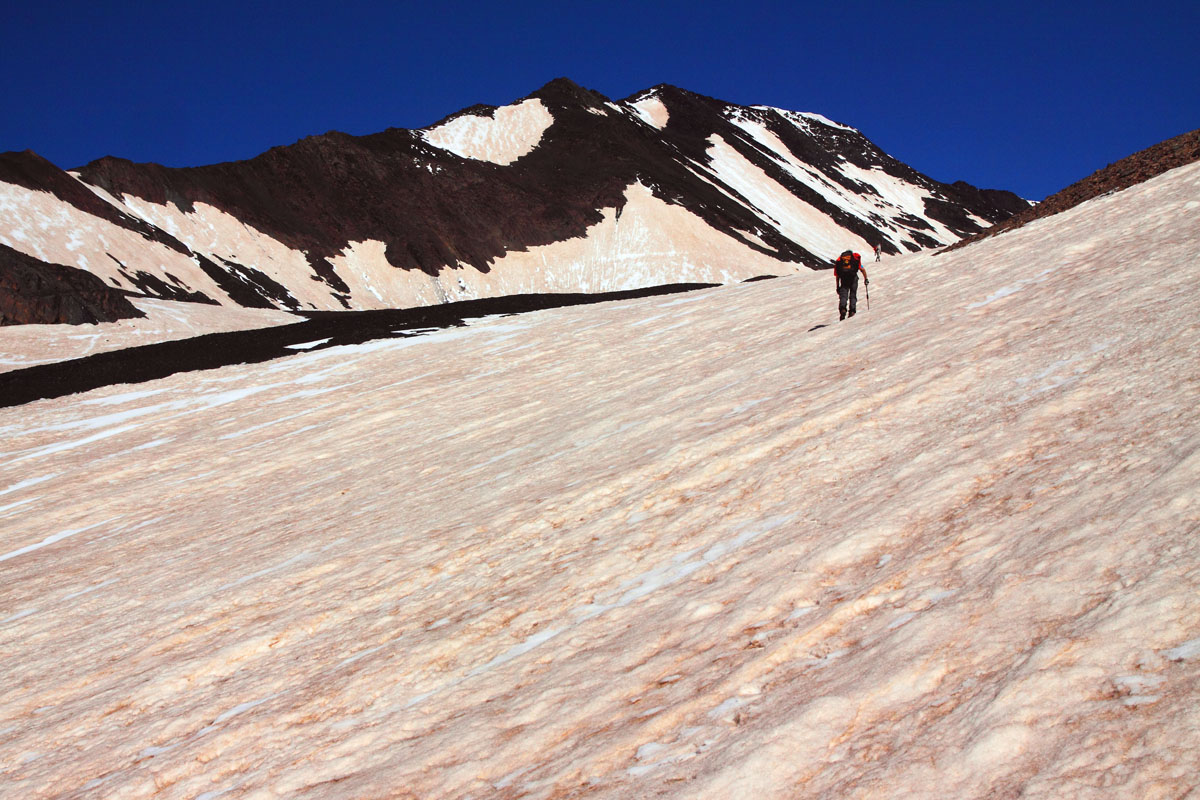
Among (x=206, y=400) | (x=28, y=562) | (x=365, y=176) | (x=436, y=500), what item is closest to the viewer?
(x=436, y=500)

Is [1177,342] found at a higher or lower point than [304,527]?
higher

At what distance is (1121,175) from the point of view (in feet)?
77.2

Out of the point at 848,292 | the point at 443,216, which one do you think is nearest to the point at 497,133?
the point at 443,216

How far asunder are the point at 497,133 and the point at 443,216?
28.5m

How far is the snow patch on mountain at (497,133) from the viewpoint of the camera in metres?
118

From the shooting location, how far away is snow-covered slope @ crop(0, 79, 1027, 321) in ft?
233

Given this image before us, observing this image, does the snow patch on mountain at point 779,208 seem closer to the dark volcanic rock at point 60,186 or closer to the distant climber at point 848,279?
the dark volcanic rock at point 60,186

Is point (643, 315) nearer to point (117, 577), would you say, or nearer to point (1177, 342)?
point (117, 577)

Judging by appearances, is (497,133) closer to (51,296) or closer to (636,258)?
(636,258)

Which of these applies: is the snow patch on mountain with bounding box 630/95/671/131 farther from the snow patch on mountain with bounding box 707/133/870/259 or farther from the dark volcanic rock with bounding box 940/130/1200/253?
the dark volcanic rock with bounding box 940/130/1200/253

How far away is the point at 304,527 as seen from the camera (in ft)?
40.1

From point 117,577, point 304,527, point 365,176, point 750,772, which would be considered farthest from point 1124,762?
point 365,176

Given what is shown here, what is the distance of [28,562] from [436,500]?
6756 mm

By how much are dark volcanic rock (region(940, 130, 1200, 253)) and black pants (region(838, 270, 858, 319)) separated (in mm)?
7749
